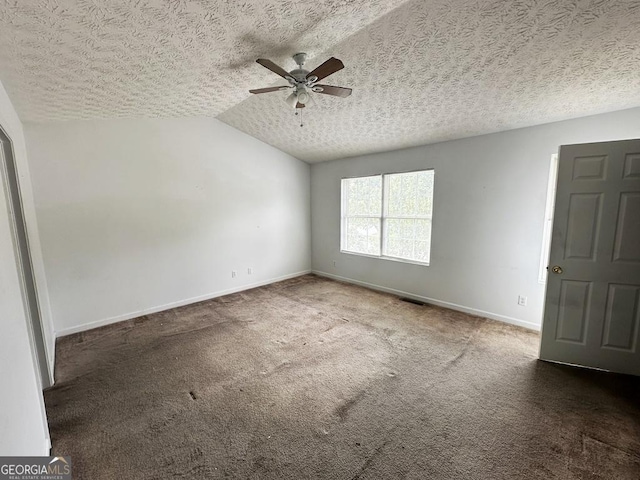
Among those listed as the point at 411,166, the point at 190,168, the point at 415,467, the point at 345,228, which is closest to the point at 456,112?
the point at 411,166

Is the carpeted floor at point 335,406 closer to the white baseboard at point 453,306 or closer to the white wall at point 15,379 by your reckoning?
the white baseboard at point 453,306

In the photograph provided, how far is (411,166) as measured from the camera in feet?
13.5

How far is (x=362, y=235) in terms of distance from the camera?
502 centimetres

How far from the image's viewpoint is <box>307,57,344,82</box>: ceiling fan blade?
1.87 meters

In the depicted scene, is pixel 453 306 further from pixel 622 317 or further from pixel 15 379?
pixel 15 379

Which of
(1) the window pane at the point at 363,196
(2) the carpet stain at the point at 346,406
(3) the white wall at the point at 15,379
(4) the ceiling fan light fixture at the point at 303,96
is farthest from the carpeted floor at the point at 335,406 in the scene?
(4) the ceiling fan light fixture at the point at 303,96

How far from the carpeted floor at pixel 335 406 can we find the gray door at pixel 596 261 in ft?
0.78

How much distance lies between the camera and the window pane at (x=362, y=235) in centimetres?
479

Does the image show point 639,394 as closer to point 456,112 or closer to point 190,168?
point 456,112

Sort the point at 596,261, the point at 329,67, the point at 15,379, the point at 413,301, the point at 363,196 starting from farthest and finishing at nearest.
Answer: the point at 363,196, the point at 413,301, the point at 596,261, the point at 329,67, the point at 15,379

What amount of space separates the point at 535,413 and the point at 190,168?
15.3ft

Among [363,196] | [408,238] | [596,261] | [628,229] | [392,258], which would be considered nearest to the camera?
[628,229]

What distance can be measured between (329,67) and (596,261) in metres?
2.81

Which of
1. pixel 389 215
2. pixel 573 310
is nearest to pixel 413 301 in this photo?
pixel 389 215
